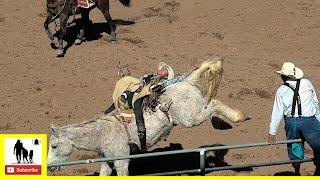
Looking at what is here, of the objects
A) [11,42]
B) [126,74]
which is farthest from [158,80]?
[11,42]

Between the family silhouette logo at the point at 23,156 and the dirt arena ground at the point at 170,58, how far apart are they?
3.01m

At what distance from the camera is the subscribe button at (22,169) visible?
23.0ft

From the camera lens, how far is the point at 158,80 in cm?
929

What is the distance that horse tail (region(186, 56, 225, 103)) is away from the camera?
9164 millimetres

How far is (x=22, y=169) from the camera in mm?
6988

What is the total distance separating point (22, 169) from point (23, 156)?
13cm

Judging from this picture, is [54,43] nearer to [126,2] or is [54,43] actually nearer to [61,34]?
[61,34]

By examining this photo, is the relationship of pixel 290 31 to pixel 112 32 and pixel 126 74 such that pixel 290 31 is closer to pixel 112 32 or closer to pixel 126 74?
pixel 112 32

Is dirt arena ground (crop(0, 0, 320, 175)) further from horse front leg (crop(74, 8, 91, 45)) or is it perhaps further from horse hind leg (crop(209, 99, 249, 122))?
horse hind leg (crop(209, 99, 249, 122))

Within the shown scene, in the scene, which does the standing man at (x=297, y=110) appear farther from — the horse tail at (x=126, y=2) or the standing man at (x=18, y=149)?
the horse tail at (x=126, y=2)

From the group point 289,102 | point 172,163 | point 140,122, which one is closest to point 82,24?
point 172,163

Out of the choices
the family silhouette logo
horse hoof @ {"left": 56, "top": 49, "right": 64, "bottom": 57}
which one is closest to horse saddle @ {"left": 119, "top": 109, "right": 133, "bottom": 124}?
the family silhouette logo

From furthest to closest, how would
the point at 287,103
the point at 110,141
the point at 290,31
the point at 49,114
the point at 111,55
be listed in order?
1. the point at 290,31
2. the point at 111,55
3. the point at 49,114
4. the point at 110,141
5. the point at 287,103

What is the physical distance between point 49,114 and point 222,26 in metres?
5.98
